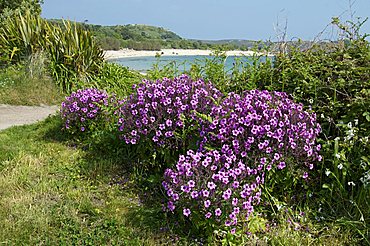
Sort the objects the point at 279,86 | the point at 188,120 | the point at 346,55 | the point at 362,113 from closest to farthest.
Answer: the point at 362,113 → the point at 188,120 → the point at 346,55 → the point at 279,86

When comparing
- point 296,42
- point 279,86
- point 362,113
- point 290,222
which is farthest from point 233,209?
point 296,42

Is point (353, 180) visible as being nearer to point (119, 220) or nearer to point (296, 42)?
point (119, 220)

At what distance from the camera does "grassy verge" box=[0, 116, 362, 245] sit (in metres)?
2.70

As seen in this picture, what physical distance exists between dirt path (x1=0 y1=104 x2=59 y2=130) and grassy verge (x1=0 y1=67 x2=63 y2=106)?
0.22m

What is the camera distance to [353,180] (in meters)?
2.99

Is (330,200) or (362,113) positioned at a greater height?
(362,113)

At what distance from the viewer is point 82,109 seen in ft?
14.8

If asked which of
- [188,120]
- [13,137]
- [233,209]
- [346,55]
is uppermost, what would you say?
[346,55]

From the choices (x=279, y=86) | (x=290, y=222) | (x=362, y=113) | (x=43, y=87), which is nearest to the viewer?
(x=290, y=222)

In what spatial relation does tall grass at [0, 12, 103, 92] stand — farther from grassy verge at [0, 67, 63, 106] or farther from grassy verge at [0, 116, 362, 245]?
grassy verge at [0, 116, 362, 245]

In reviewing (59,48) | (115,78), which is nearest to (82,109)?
(115,78)

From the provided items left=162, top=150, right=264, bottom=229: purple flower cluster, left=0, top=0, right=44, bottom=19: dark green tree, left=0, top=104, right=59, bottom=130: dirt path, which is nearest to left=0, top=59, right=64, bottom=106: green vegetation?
left=0, top=104, right=59, bottom=130: dirt path

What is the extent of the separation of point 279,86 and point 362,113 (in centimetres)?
105

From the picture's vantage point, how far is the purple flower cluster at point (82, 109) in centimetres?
456
